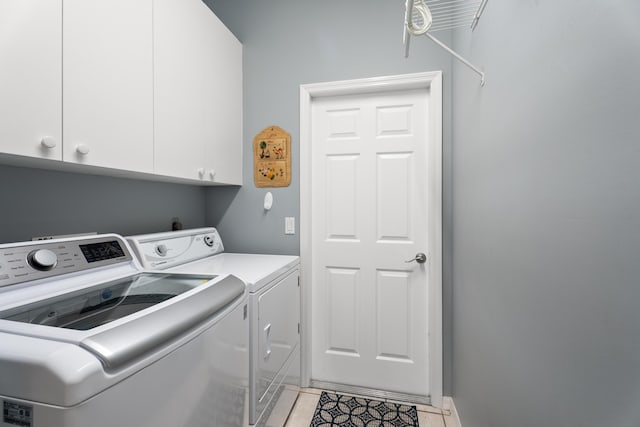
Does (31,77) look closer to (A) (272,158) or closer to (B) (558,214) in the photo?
(A) (272,158)

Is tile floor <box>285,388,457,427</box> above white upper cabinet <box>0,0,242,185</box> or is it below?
below

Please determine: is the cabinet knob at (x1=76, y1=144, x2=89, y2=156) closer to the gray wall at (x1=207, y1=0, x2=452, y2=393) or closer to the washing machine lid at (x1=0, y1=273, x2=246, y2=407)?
the washing machine lid at (x1=0, y1=273, x2=246, y2=407)

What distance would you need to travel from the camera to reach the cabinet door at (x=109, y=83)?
3.17ft

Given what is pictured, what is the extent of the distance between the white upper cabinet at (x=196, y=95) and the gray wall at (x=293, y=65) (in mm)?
159

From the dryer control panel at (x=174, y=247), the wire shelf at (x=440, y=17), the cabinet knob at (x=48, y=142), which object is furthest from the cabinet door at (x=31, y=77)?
the wire shelf at (x=440, y=17)

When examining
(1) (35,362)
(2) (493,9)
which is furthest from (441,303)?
(1) (35,362)

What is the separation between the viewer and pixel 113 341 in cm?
63

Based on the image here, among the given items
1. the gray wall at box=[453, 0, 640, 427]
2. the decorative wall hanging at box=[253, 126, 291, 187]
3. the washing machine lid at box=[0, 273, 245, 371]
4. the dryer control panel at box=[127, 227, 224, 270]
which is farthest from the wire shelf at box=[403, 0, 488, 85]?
the dryer control panel at box=[127, 227, 224, 270]

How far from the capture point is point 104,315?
798 mm

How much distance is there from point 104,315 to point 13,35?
0.81 m

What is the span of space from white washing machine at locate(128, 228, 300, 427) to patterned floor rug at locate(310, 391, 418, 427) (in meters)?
0.21

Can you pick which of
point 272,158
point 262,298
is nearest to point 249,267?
point 262,298

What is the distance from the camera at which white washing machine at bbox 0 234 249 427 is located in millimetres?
544

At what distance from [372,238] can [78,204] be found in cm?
161
